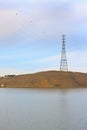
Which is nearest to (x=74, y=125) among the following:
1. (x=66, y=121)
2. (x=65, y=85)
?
(x=66, y=121)

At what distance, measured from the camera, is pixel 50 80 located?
158 m

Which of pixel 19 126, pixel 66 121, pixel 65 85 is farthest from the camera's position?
pixel 65 85

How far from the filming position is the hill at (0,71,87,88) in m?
156

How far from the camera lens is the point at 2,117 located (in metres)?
42.1

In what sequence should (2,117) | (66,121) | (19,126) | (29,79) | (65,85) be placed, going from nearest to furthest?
(19,126) → (66,121) → (2,117) → (65,85) → (29,79)

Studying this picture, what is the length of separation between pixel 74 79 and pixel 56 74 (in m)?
8.00

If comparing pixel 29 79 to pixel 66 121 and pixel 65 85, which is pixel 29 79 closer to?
pixel 65 85

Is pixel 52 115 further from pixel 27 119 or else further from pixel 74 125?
pixel 74 125

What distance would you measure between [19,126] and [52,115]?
30.7 ft

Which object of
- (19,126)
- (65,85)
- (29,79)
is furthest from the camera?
(29,79)

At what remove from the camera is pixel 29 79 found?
16375cm

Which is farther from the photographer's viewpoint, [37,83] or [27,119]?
[37,83]

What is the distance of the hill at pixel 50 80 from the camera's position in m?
156

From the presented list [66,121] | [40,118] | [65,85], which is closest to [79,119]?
[66,121]
